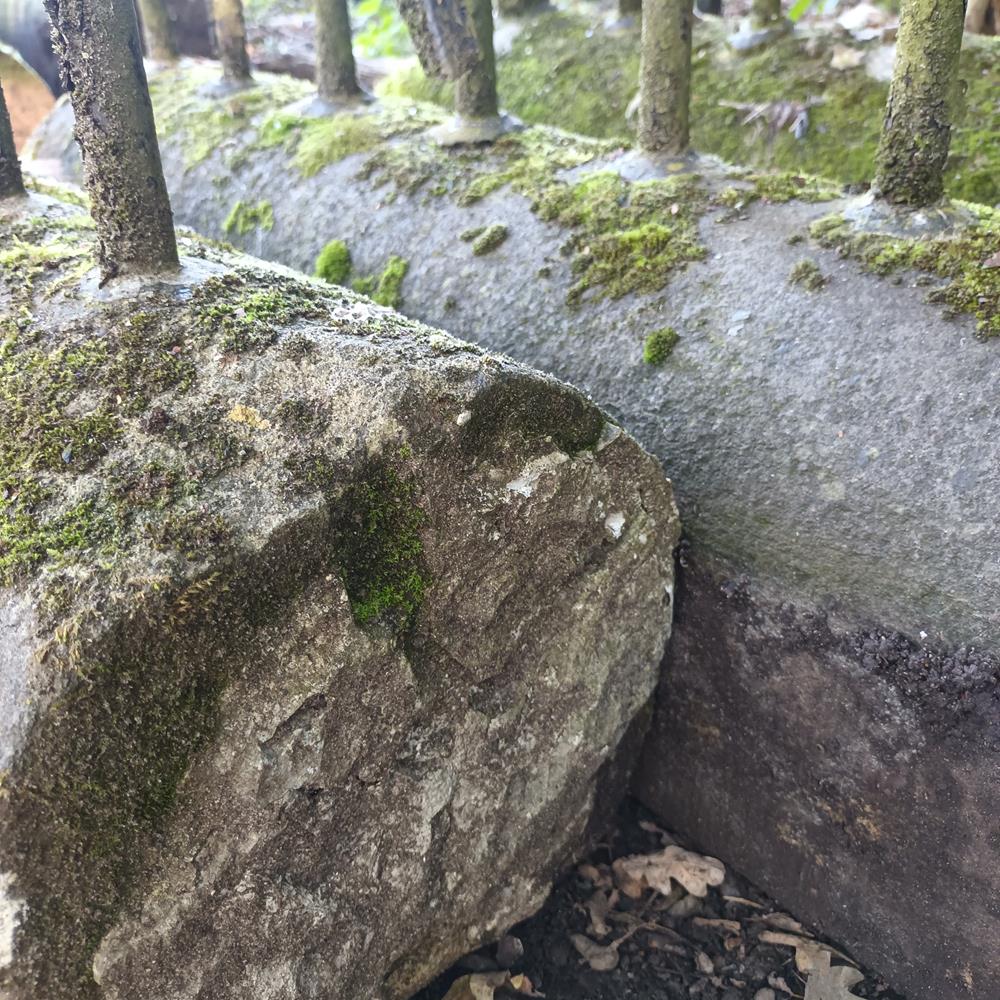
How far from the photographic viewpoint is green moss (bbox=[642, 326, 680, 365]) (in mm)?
2205

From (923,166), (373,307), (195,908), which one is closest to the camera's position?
(195,908)

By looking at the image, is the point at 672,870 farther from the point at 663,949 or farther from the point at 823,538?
the point at 823,538

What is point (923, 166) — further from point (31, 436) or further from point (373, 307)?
point (31, 436)

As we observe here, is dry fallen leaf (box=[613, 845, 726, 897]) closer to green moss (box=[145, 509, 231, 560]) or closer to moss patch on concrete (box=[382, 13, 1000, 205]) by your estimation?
green moss (box=[145, 509, 231, 560])

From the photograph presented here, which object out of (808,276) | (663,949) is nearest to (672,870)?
(663,949)

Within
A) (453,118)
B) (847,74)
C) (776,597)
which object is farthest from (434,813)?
(847,74)

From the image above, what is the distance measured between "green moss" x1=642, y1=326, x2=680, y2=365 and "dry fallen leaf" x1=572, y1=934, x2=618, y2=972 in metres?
1.46

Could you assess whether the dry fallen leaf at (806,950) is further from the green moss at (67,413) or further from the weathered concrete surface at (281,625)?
the green moss at (67,413)

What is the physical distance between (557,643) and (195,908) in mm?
873

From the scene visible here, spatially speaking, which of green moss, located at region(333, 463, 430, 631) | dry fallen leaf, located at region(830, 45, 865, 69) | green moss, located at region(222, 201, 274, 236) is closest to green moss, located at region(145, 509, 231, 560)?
green moss, located at region(333, 463, 430, 631)

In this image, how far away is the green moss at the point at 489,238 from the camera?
2.66m

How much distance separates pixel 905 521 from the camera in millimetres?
1796

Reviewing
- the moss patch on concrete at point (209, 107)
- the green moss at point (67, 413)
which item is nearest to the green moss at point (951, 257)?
the green moss at point (67, 413)

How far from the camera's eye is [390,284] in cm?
282
